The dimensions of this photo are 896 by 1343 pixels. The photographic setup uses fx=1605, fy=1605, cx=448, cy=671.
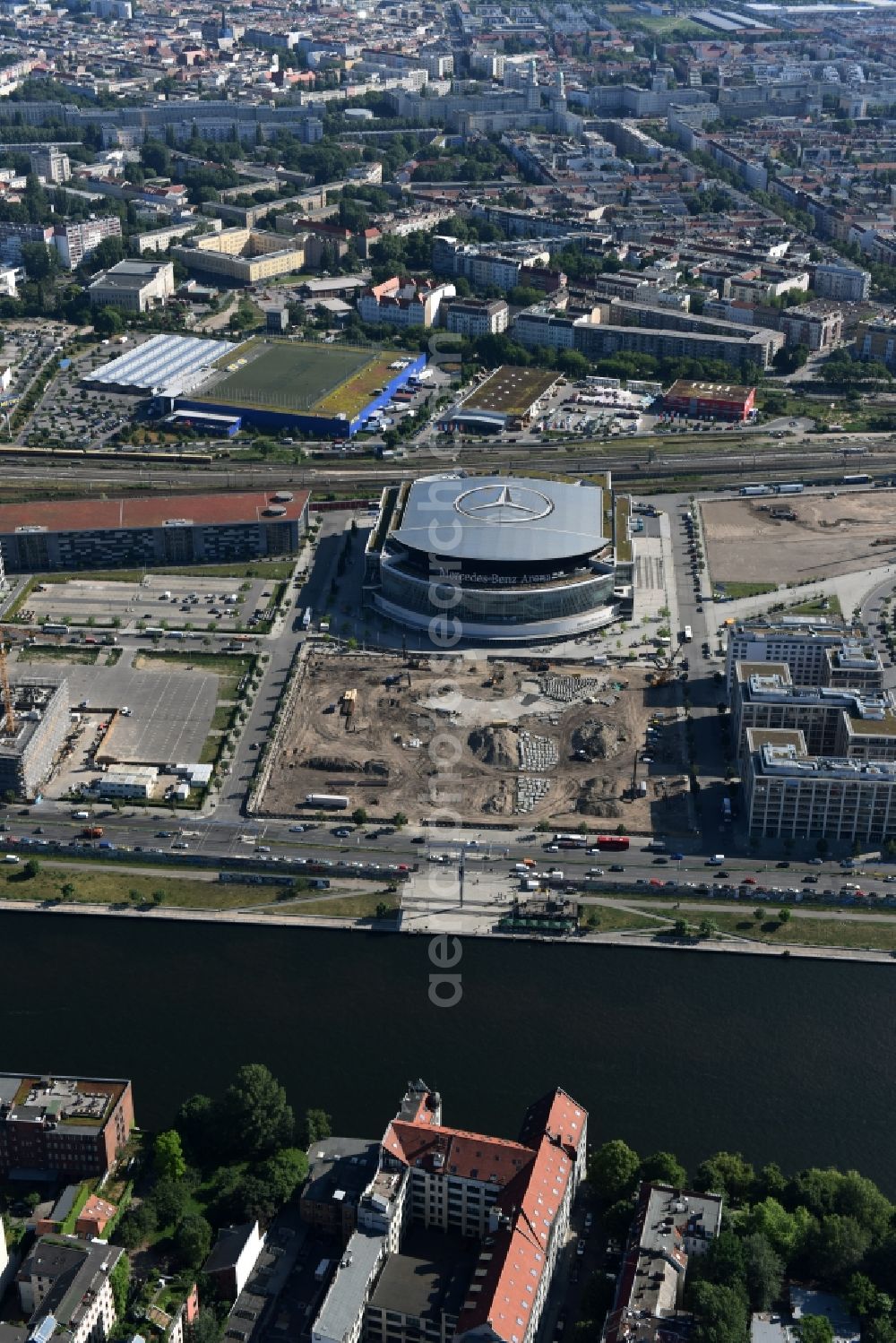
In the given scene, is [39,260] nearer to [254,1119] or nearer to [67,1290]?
[254,1119]

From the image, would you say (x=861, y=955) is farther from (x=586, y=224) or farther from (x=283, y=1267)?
(x=586, y=224)

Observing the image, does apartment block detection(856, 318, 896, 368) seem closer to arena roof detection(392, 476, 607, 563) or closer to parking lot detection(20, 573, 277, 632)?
arena roof detection(392, 476, 607, 563)

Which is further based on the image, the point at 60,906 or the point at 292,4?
the point at 292,4

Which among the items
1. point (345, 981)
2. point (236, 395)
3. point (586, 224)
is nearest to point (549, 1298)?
point (345, 981)

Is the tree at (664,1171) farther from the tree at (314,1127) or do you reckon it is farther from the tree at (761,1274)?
the tree at (314,1127)

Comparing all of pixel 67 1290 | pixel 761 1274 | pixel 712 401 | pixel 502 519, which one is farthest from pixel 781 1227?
pixel 712 401

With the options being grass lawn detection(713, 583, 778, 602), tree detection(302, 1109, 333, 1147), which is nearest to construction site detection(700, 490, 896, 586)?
grass lawn detection(713, 583, 778, 602)
